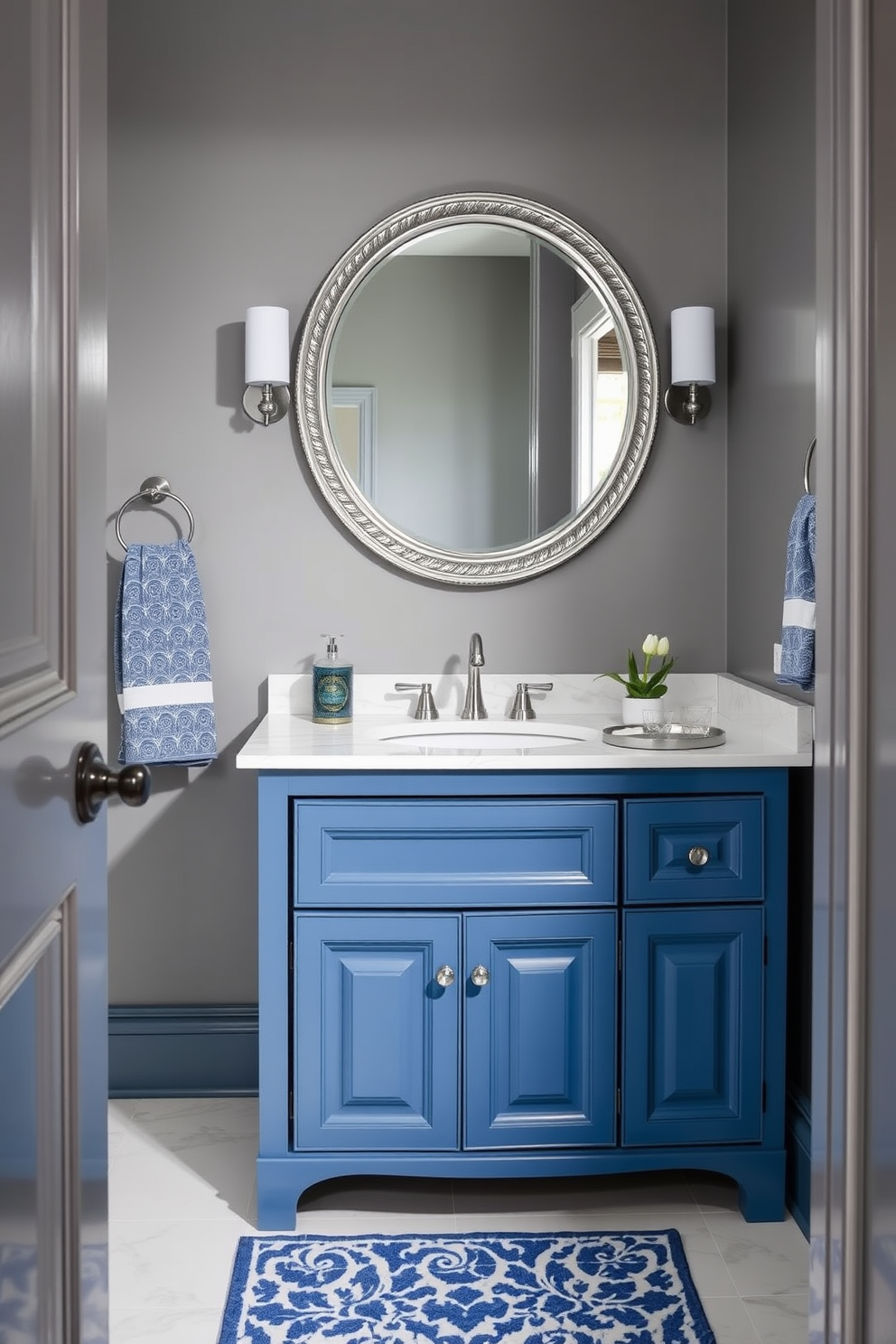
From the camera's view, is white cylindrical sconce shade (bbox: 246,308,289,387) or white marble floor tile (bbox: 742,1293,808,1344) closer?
white marble floor tile (bbox: 742,1293,808,1344)

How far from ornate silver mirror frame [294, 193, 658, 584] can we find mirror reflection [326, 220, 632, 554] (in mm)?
18

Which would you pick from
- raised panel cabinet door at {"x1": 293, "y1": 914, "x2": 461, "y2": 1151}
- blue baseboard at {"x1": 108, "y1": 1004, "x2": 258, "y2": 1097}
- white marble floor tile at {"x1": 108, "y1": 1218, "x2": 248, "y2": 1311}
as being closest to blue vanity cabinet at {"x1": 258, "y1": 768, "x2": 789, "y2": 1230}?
raised panel cabinet door at {"x1": 293, "y1": 914, "x2": 461, "y2": 1151}

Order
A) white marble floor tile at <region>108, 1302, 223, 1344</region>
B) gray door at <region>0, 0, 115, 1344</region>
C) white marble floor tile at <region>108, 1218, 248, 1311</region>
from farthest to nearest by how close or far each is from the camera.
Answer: white marble floor tile at <region>108, 1218, 248, 1311</region>, white marble floor tile at <region>108, 1302, 223, 1344</region>, gray door at <region>0, 0, 115, 1344</region>

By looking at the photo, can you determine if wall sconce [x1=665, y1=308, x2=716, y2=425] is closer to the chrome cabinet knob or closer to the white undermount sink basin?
the white undermount sink basin

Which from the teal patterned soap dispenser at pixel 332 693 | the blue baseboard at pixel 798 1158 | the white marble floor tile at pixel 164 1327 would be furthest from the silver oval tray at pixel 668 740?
the white marble floor tile at pixel 164 1327

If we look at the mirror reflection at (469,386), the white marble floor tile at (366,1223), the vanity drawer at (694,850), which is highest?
the mirror reflection at (469,386)

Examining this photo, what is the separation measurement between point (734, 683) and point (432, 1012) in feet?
3.09

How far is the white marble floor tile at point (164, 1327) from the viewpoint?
1759mm

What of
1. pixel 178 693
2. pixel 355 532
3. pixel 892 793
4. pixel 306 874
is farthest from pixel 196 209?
pixel 892 793

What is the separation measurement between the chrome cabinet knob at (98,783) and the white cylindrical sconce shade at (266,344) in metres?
1.57

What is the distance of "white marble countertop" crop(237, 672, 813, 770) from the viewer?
2059mm

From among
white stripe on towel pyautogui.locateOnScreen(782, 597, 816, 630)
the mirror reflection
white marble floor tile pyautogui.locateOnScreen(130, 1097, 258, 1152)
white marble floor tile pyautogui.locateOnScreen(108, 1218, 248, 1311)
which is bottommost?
white marble floor tile pyautogui.locateOnScreen(108, 1218, 248, 1311)

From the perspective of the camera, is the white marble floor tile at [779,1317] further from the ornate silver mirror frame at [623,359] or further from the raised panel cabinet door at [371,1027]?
the ornate silver mirror frame at [623,359]

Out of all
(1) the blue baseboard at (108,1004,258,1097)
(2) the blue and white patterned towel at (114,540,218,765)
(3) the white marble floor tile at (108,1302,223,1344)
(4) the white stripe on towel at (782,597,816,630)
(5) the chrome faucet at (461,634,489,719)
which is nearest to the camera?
(3) the white marble floor tile at (108,1302,223,1344)
